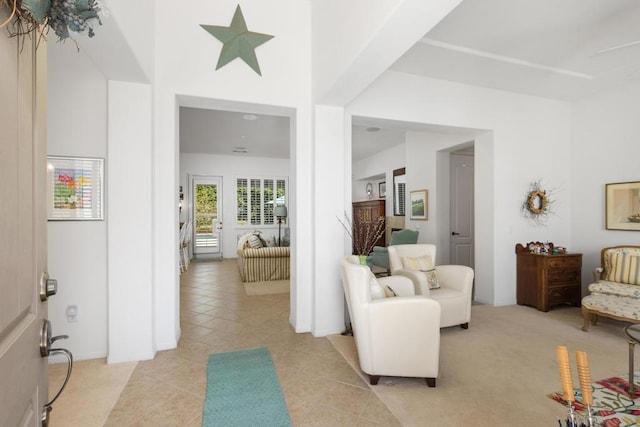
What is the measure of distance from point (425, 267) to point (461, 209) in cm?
251

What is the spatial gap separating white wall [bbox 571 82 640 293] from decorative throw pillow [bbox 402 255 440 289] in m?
2.59

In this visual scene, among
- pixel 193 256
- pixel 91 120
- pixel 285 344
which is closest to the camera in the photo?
pixel 91 120

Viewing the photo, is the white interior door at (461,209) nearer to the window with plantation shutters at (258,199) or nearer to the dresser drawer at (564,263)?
the dresser drawer at (564,263)

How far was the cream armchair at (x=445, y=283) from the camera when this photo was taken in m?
3.41

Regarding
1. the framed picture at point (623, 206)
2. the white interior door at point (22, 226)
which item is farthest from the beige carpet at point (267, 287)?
the framed picture at point (623, 206)

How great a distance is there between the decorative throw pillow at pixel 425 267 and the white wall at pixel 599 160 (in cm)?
259

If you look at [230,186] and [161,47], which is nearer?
[161,47]

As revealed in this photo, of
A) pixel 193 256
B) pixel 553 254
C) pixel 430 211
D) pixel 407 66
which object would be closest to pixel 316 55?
pixel 407 66

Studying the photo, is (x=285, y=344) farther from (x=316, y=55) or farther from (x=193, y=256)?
(x=193, y=256)

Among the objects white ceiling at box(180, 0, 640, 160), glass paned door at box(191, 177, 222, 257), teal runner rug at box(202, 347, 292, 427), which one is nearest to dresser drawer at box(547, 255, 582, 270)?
white ceiling at box(180, 0, 640, 160)

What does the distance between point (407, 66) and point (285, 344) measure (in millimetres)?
3346

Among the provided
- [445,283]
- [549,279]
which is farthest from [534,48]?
[549,279]

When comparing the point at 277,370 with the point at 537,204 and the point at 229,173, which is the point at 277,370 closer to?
the point at 537,204

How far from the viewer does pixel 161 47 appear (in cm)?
302
